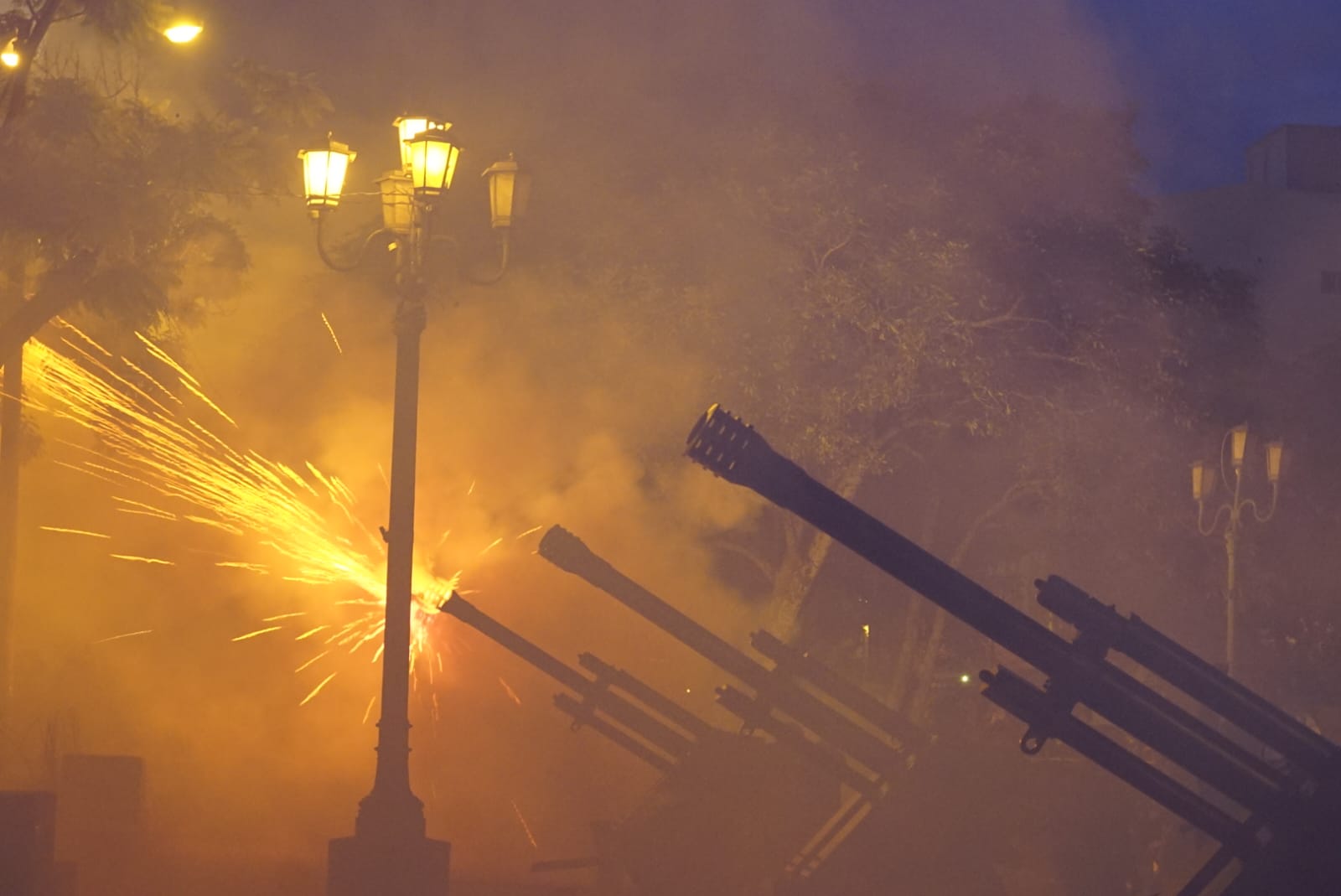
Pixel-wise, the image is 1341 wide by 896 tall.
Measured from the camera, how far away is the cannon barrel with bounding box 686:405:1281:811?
4148mm

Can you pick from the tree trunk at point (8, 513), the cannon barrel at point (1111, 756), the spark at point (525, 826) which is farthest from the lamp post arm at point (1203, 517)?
the cannon barrel at point (1111, 756)

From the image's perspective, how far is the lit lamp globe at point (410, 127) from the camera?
9.65 m

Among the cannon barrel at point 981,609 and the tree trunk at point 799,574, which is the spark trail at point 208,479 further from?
the cannon barrel at point 981,609

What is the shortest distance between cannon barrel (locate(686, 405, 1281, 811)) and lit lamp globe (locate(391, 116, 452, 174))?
5873mm

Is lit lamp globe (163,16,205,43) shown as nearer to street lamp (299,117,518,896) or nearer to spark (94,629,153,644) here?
street lamp (299,117,518,896)

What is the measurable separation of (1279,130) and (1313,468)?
94.4 ft

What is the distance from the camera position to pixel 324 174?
9969mm

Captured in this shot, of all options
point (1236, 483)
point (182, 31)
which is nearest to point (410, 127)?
point (182, 31)

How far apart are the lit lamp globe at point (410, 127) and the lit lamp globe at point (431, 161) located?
93 millimetres

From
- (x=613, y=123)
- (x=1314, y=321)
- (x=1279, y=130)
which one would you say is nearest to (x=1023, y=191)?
(x=613, y=123)

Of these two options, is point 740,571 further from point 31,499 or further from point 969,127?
point 31,499

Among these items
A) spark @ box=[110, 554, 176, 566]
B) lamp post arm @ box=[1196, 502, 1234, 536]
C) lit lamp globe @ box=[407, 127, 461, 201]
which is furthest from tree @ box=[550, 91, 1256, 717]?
lit lamp globe @ box=[407, 127, 461, 201]

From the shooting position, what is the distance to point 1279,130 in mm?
49562

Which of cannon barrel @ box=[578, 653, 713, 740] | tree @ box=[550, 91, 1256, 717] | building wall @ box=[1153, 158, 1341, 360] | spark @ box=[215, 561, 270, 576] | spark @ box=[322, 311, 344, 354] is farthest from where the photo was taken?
building wall @ box=[1153, 158, 1341, 360]
